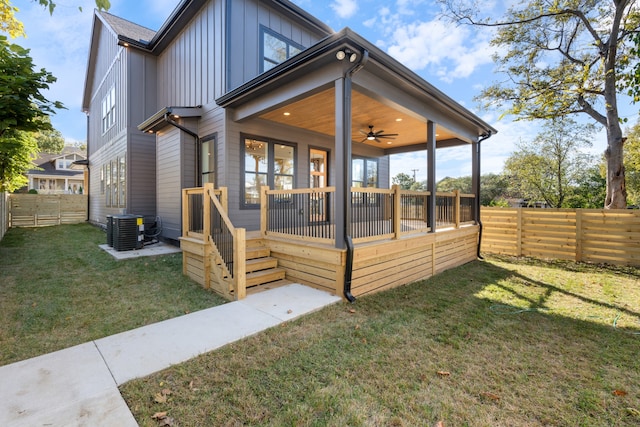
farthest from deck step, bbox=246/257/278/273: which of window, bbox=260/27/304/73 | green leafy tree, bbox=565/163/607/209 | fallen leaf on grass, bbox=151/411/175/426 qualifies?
green leafy tree, bbox=565/163/607/209

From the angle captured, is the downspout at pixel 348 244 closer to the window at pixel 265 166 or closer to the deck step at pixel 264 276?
the deck step at pixel 264 276

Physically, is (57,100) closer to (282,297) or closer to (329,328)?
(282,297)

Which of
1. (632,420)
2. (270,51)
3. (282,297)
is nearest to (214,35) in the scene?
(270,51)

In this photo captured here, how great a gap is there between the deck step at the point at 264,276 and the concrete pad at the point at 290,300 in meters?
0.31

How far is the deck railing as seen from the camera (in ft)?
14.4

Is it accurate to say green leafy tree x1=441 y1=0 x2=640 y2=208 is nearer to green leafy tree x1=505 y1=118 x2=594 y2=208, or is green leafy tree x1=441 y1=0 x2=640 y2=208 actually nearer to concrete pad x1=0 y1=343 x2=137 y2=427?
green leafy tree x1=505 y1=118 x2=594 y2=208

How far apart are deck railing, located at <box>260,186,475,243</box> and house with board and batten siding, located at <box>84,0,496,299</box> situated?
24 mm

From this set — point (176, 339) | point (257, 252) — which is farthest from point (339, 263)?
point (176, 339)

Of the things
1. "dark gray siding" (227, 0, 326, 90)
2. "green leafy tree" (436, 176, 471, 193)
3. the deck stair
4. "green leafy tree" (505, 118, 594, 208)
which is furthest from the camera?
"green leafy tree" (436, 176, 471, 193)

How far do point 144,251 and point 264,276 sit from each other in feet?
14.2

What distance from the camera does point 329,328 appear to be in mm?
3189

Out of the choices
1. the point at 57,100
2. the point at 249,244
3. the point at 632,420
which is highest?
the point at 57,100

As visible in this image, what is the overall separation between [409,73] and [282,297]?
4.17 meters

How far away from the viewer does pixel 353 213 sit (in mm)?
4258
